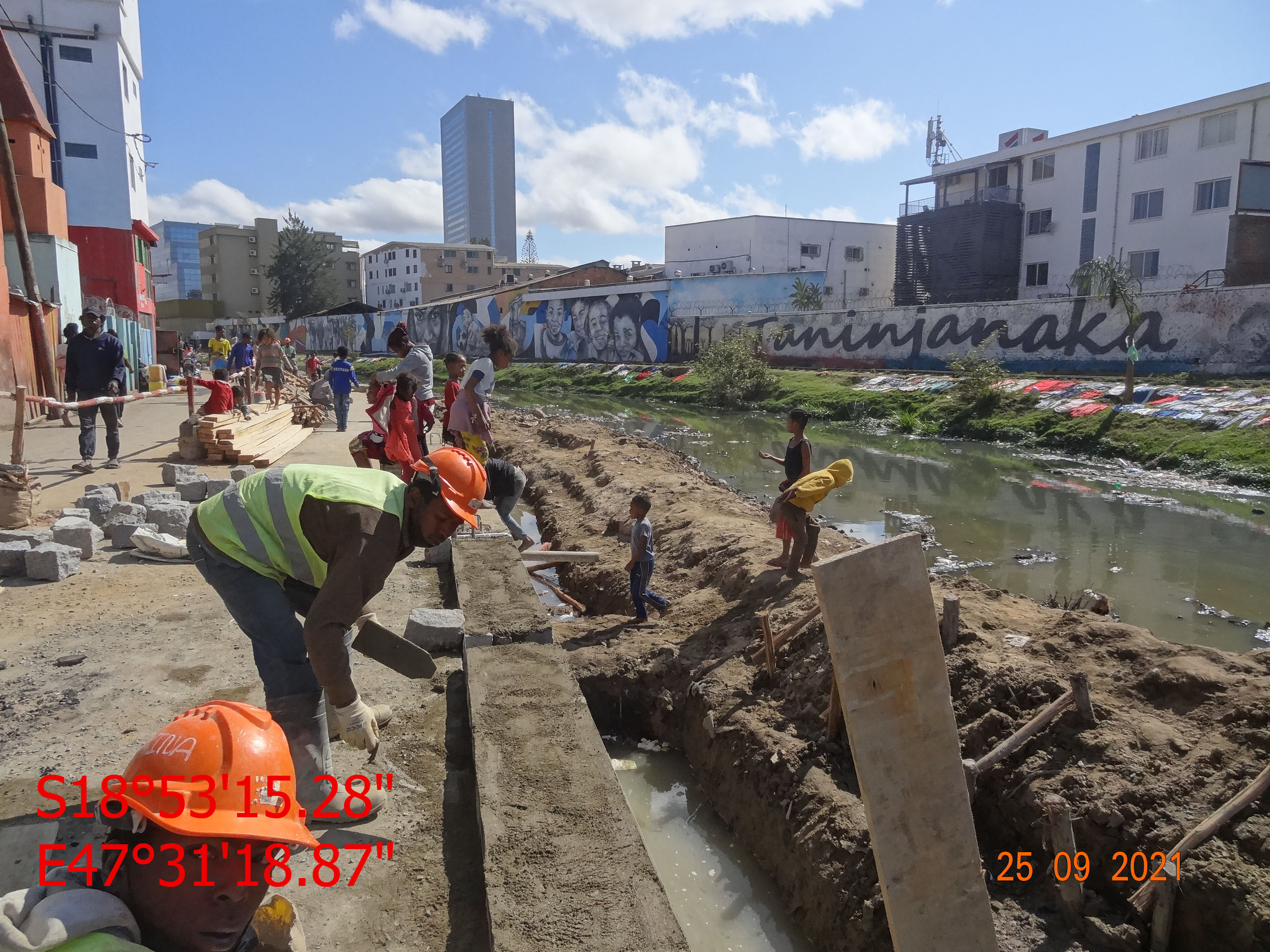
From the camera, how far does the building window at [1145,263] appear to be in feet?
100

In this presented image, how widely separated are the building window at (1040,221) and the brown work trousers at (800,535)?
34.8 m

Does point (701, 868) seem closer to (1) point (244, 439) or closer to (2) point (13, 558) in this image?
(2) point (13, 558)

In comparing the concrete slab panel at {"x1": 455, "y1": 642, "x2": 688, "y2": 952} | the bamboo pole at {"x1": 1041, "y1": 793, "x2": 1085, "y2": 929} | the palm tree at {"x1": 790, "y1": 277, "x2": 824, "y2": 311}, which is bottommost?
the bamboo pole at {"x1": 1041, "y1": 793, "x2": 1085, "y2": 929}

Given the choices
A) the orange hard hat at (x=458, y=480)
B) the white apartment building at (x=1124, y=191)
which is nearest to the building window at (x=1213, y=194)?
the white apartment building at (x=1124, y=191)

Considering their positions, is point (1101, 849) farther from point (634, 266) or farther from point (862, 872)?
point (634, 266)

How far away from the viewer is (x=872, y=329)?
→ 30.0 m

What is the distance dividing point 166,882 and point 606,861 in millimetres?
1627

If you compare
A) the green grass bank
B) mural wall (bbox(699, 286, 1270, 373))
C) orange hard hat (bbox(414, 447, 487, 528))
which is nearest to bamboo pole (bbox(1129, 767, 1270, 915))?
orange hard hat (bbox(414, 447, 487, 528))

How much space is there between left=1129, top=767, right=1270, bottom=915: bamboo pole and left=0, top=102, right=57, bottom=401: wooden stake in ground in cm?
1548

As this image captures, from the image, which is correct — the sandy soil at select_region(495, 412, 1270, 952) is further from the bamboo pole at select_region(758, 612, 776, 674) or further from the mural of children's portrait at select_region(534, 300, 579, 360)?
the mural of children's portrait at select_region(534, 300, 579, 360)

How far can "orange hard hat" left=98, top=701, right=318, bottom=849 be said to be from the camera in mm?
1436

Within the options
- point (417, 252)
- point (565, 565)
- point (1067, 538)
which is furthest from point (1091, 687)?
point (417, 252)

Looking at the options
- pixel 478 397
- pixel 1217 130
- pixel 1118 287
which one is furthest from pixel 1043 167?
pixel 478 397

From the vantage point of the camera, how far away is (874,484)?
1455cm
